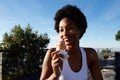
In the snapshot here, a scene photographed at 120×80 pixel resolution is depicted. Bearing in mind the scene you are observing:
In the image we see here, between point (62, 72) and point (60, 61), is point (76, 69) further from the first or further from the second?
point (60, 61)

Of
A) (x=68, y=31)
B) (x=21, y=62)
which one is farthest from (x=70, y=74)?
(x=21, y=62)

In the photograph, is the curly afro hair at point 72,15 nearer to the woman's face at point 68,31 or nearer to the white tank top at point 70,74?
the woman's face at point 68,31

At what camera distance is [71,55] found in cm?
292

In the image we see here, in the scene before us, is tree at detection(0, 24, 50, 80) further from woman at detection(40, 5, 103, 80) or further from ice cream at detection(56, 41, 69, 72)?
ice cream at detection(56, 41, 69, 72)

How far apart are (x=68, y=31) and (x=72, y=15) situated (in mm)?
239

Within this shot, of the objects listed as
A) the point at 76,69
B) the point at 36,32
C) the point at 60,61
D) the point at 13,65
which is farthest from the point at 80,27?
the point at 36,32

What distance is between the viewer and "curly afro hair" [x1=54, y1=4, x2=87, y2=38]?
112 inches

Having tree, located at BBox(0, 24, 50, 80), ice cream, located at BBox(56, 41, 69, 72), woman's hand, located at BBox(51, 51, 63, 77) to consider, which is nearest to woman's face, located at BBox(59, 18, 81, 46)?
ice cream, located at BBox(56, 41, 69, 72)

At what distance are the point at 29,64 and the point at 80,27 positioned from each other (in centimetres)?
440

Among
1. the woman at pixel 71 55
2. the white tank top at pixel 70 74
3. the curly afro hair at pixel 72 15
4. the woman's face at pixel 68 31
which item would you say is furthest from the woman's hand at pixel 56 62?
the curly afro hair at pixel 72 15

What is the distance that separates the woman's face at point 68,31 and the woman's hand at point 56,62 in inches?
12.5

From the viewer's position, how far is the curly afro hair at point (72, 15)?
2854 millimetres

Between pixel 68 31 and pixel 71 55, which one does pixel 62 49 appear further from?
pixel 71 55

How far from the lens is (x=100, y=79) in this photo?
2.91 m
